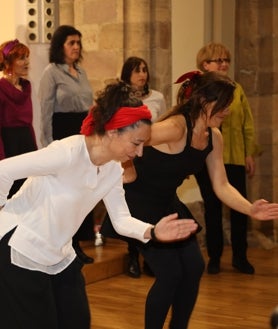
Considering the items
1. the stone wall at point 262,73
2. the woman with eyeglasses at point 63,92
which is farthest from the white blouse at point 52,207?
the stone wall at point 262,73

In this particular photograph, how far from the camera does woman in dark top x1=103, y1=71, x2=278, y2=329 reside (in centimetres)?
353

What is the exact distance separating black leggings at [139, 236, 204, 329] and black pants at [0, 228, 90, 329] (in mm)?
819

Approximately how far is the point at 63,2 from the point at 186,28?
105cm

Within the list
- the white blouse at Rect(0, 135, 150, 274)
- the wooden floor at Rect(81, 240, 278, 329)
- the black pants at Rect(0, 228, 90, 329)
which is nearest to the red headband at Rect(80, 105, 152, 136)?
the white blouse at Rect(0, 135, 150, 274)

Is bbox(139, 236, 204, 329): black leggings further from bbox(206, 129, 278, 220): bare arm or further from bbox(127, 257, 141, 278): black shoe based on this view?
bbox(127, 257, 141, 278): black shoe

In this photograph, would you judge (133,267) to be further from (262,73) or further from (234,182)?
(262,73)

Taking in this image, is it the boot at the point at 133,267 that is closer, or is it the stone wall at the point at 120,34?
the boot at the point at 133,267

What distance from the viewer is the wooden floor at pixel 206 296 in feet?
14.9

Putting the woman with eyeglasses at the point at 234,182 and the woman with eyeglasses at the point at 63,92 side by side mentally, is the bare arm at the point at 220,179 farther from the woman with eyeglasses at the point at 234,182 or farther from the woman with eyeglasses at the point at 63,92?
the woman with eyeglasses at the point at 234,182

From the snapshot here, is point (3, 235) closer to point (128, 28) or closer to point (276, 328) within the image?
point (276, 328)

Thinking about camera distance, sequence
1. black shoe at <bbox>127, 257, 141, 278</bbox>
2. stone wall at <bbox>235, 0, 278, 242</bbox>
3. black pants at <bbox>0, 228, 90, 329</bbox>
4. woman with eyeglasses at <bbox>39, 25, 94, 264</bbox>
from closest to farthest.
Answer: black pants at <bbox>0, 228, 90, 329</bbox>, woman with eyeglasses at <bbox>39, 25, 94, 264</bbox>, black shoe at <bbox>127, 257, 141, 278</bbox>, stone wall at <bbox>235, 0, 278, 242</bbox>

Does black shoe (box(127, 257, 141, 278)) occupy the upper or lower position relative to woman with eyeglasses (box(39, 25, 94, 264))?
lower

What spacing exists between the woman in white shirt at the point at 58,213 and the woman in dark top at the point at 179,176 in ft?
2.34

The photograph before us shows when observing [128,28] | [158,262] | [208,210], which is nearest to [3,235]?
[158,262]
